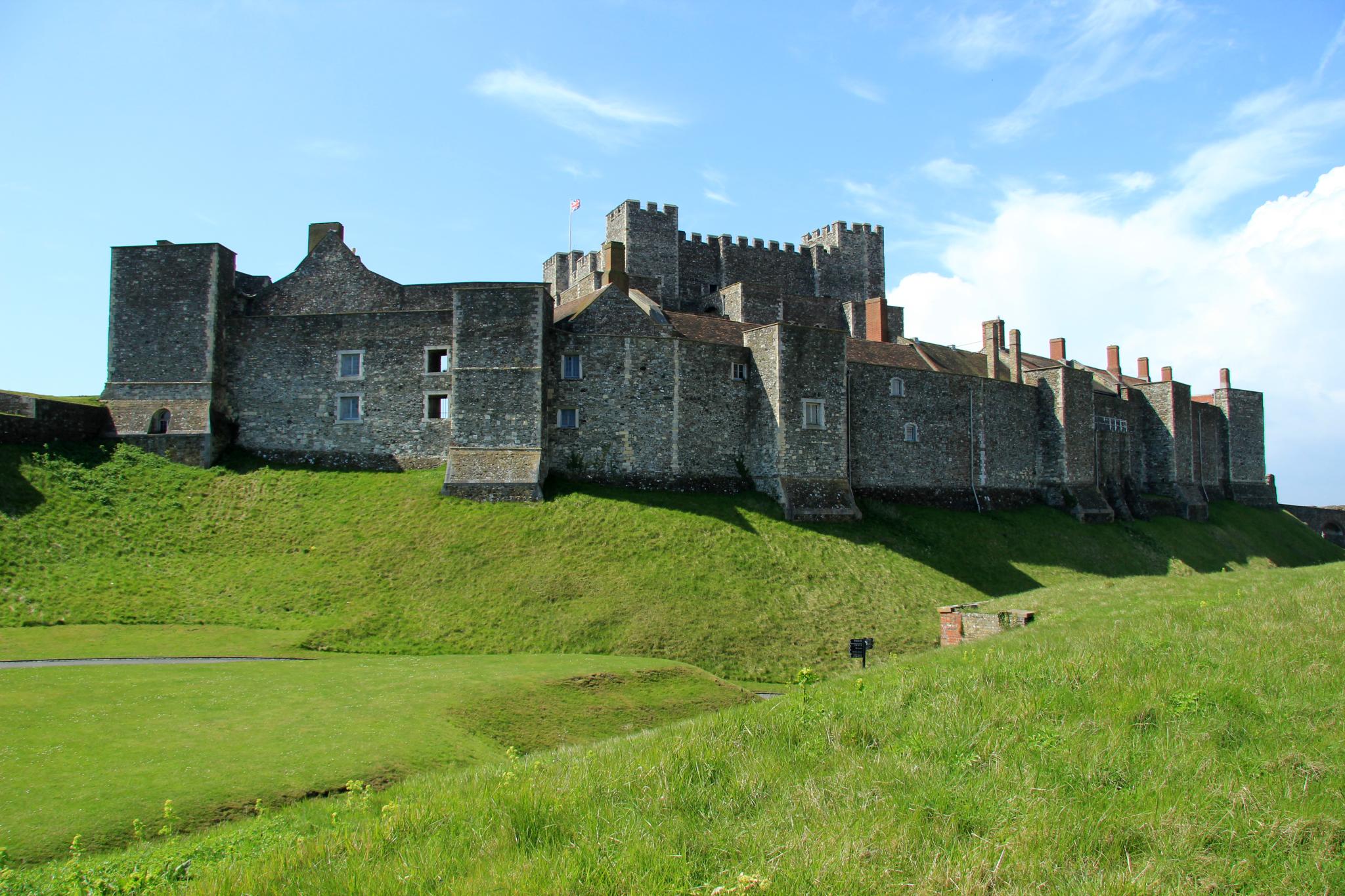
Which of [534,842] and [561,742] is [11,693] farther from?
[534,842]

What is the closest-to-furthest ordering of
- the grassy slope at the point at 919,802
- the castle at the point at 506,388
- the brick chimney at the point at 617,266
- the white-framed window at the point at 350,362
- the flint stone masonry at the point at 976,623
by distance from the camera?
the grassy slope at the point at 919,802 → the flint stone masonry at the point at 976,623 → the castle at the point at 506,388 → the white-framed window at the point at 350,362 → the brick chimney at the point at 617,266

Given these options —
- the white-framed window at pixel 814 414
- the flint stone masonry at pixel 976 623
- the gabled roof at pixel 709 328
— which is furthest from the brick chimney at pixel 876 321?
the flint stone masonry at pixel 976 623

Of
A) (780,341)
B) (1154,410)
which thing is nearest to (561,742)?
(780,341)

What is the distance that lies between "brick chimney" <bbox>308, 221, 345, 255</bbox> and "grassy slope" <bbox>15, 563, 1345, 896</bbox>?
105ft

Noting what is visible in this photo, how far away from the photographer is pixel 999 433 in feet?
155

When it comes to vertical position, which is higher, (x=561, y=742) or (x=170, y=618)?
(x=170, y=618)

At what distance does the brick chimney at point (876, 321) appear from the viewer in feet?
176

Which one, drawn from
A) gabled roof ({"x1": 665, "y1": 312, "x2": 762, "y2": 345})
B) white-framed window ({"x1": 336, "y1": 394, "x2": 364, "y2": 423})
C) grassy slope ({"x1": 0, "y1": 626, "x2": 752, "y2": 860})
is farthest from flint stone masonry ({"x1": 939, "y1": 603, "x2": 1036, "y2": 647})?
white-framed window ({"x1": 336, "y1": 394, "x2": 364, "y2": 423})

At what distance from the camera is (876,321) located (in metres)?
53.8

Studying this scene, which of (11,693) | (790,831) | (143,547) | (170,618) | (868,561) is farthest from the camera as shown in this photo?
(868,561)

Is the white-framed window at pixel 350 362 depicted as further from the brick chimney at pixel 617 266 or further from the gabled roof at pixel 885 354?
the gabled roof at pixel 885 354

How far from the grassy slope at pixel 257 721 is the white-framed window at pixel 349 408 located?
43.1ft

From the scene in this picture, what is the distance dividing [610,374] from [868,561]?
509 inches

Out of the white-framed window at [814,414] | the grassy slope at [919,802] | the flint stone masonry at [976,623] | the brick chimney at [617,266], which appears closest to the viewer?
the grassy slope at [919,802]
